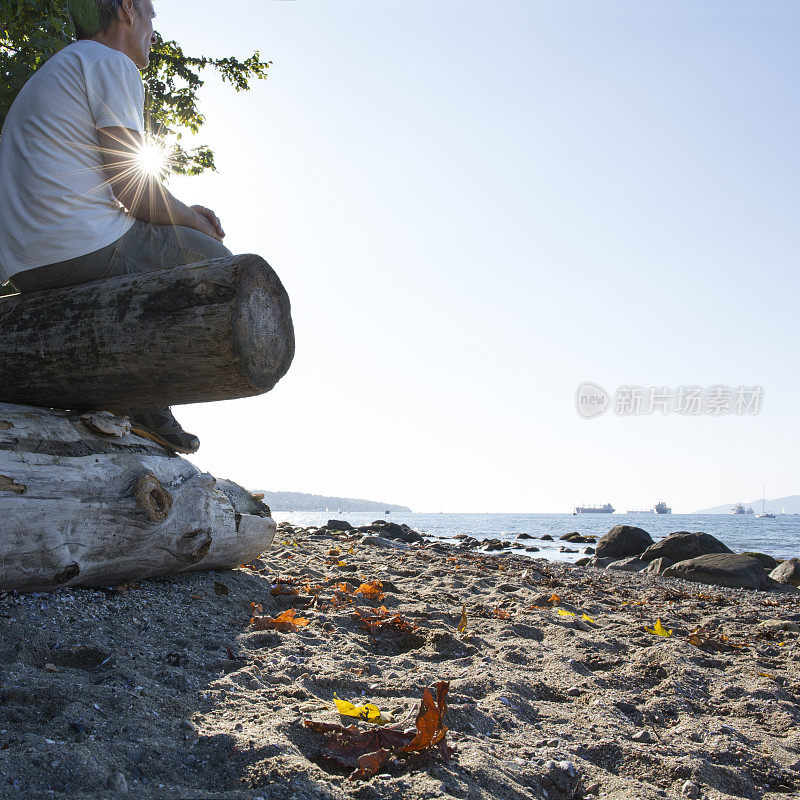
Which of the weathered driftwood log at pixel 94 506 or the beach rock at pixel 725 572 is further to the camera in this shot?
the beach rock at pixel 725 572

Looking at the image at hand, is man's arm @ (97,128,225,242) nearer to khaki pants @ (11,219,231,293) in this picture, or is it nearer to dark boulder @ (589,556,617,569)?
khaki pants @ (11,219,231,293)

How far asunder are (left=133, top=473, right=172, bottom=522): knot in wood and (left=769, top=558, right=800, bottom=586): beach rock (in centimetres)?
1087

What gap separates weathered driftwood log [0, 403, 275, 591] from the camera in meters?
2.40

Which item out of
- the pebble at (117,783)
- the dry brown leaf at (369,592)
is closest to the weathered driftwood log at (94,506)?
the dry brown leaf at (369,592)

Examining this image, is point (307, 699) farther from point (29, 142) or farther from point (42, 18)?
point (42, 18)

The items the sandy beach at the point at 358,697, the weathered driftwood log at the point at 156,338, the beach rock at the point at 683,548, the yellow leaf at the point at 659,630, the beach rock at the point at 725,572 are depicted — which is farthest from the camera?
the beach rock at the point at 683,548

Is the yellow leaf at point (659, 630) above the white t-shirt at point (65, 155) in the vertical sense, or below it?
below

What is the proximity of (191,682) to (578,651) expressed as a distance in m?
2.05

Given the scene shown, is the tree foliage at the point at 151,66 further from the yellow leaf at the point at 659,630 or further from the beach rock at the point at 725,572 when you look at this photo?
the beach rock at the point at 725,572

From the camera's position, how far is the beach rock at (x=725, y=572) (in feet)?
30.0

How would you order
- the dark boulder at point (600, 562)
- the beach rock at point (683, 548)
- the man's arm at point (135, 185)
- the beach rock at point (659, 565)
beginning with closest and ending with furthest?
the man's arm at point (135, 185) → the beach rock at point (659, 565) → the beach rock at point (683, 548) → the dark boulder at point (600, 562)

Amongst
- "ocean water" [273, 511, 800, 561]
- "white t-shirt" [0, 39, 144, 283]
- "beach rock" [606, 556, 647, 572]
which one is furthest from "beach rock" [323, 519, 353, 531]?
"white t-shirt" [0, 39, 144, 283]

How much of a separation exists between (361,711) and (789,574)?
1115 cm

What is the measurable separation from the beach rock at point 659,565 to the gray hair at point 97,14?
Result: 11.0 meters
